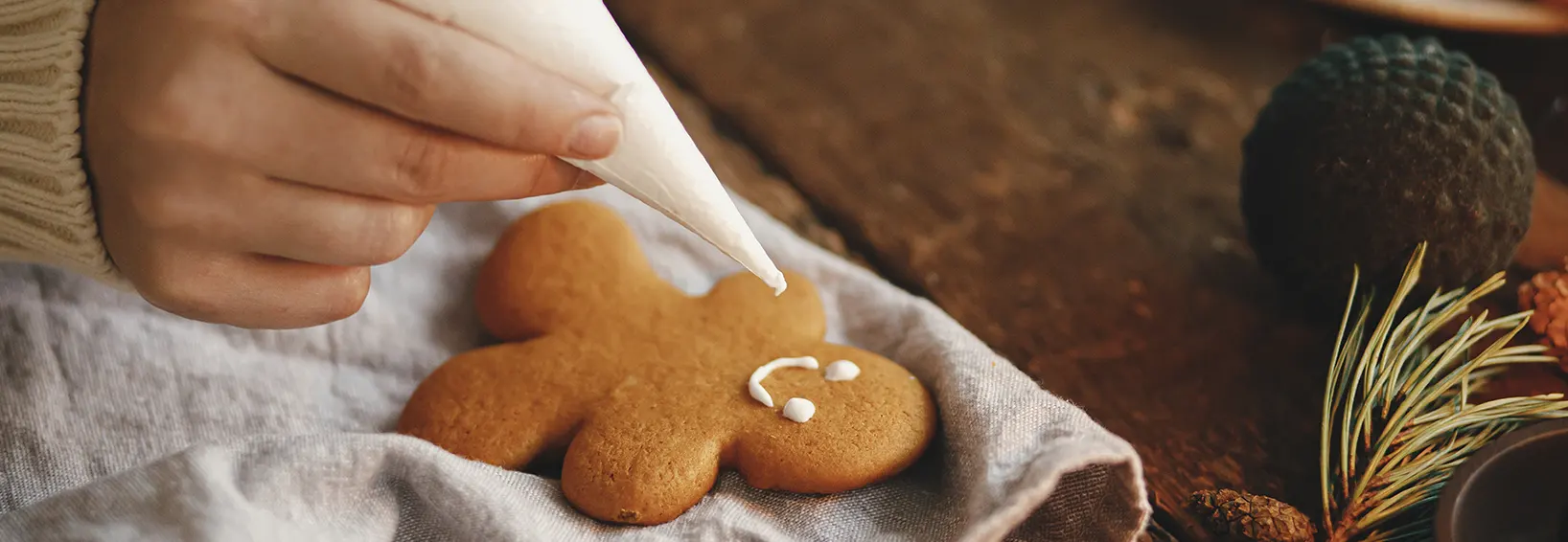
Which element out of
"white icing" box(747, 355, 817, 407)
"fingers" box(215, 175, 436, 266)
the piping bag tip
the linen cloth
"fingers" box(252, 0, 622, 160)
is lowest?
the linen cloth

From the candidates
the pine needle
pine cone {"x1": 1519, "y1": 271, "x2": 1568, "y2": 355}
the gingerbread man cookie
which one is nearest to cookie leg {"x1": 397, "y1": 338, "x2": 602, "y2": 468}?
the gingerbread man cookie

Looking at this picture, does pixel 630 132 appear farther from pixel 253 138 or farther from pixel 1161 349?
pixel 1161 349

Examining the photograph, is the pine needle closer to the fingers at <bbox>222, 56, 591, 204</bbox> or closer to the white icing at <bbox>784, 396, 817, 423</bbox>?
the white icing at <bbox>784, 396, 817, 423</bbox>

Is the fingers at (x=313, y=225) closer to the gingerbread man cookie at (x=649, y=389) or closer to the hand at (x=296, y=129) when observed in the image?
the hand at (x=296, y=129)

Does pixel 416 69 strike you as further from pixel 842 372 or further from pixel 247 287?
pixel 842 372

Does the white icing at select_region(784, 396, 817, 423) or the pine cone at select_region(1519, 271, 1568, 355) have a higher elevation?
the pine cone at select_region(1519, 271, 1568, 355)

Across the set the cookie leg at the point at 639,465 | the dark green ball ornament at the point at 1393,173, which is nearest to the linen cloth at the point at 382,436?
the cookie leg at the point at 639,465

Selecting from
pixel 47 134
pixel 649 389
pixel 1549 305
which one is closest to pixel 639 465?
pixel 649 389
